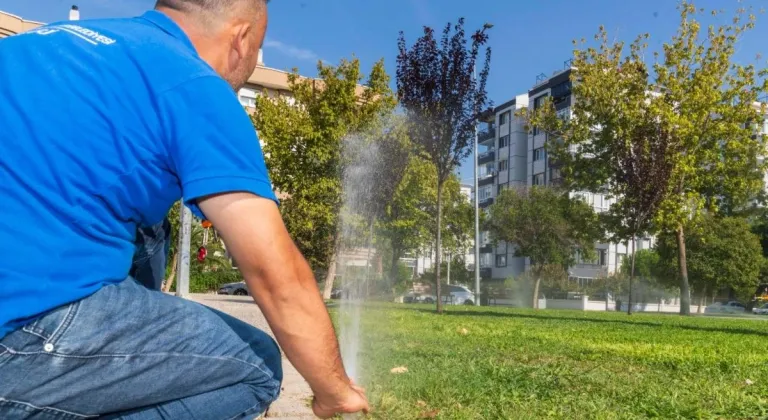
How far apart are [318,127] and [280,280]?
27111mm

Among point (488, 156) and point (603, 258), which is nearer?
point (603, 258)

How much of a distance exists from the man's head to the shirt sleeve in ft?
0.91

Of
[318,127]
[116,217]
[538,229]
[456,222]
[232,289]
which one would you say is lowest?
[232,289]

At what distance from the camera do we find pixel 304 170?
28328mm

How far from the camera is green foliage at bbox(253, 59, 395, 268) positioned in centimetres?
2795

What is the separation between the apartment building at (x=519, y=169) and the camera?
73.4m

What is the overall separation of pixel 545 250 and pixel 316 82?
79.1ft

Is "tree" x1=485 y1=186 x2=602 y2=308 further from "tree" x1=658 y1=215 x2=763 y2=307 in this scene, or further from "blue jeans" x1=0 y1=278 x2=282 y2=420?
"blue jeans" x1=0 y1=278 x2=282 y2=420

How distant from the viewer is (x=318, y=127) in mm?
28234

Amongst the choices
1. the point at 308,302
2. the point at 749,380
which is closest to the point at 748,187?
the point at 749,380

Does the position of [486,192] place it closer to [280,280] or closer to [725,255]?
[725,255]

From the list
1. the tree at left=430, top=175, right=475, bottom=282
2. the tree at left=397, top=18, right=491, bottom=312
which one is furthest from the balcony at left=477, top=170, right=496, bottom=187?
the tree at left=397, top=18, right=491, bottom=312

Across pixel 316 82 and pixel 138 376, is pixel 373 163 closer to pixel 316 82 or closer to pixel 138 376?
pixel 316 82

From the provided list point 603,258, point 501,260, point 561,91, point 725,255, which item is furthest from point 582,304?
point 501,260
